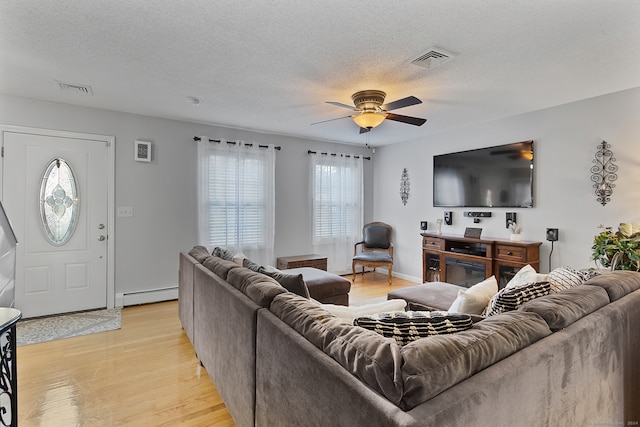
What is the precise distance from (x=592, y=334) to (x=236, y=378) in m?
1.66

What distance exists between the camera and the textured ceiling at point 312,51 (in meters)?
1.90

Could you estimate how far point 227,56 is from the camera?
2.46 metres

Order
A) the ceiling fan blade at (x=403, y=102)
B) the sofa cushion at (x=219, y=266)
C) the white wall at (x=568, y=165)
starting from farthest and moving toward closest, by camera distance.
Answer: the white wall at (x=568, y=165), the ceiling fan blade at (x=403, y=102), the sofa cushion at (x=219, y=266)

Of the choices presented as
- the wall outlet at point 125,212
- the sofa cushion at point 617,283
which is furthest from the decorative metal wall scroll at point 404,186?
the wall outlet at point 125,212

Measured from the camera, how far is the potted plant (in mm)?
2355

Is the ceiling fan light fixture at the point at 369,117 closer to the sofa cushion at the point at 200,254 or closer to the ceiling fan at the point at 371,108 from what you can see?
the ceiling fan at the point at 371,108

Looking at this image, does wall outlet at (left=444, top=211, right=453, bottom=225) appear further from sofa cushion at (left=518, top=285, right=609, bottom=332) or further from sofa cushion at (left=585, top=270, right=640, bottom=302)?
sofa cushion at (left=518, top=285, right=609, bottom=332)

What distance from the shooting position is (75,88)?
3.16 m

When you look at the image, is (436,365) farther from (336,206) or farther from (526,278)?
(336,206)

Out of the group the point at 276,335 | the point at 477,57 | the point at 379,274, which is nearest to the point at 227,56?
the point at 477,57

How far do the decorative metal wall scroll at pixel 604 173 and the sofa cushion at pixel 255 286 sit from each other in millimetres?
3632

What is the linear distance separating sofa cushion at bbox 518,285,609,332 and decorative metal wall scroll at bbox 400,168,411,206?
395 centimetres

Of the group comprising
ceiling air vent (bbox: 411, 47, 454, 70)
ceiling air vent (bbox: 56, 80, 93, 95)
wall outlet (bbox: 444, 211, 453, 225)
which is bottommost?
wall outlet (bbox: 444, 211, 453, 225)

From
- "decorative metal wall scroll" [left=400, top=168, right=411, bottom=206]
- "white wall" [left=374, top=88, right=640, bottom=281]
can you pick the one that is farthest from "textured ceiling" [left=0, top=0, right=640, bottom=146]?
"decorative metal wall scroll" [left=400, top=168, right=411, bottom=206]
